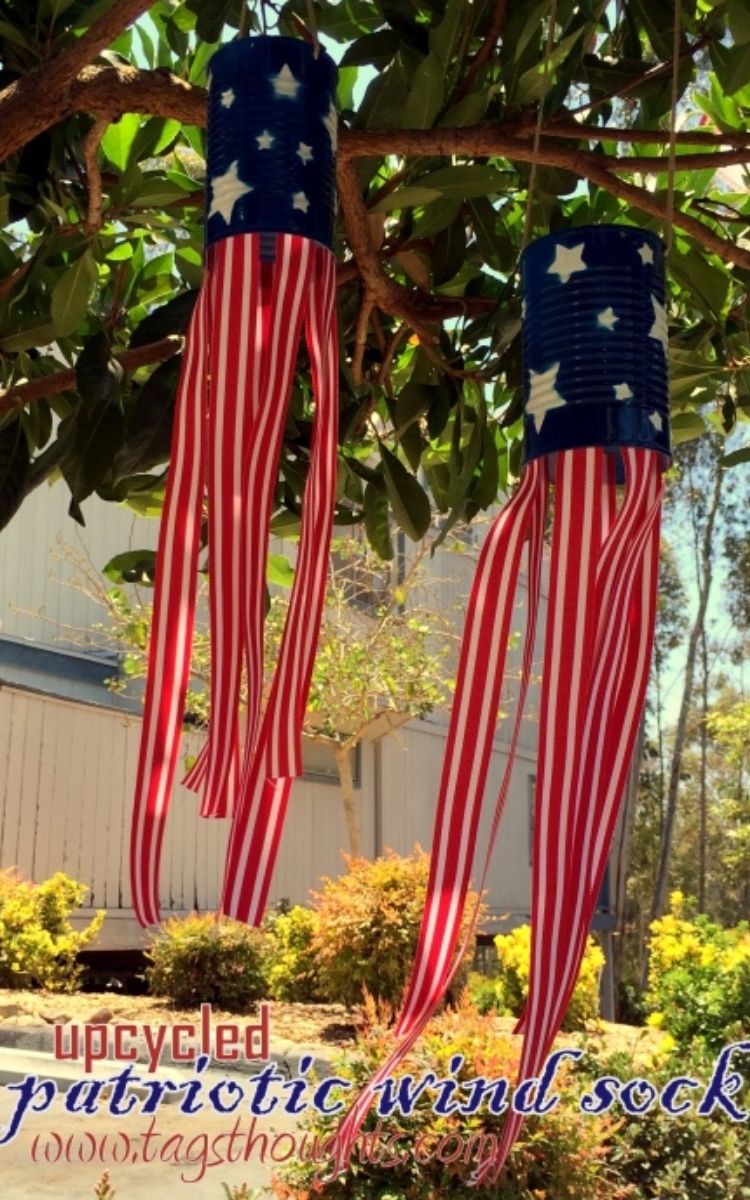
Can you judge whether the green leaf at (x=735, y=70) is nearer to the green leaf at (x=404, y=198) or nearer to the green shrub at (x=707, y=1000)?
the green leaf at (x=404, y=198)

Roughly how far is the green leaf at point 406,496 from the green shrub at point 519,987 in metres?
6.97

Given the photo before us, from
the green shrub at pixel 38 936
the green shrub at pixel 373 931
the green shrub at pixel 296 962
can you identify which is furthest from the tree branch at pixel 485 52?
the green shrub at pixel 296 962

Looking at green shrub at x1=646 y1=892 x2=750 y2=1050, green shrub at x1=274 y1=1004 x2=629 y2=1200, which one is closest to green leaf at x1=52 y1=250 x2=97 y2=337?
green shrub at x1=274 y1=1004 x2=629 y2=1200

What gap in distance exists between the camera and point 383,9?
1457 mm

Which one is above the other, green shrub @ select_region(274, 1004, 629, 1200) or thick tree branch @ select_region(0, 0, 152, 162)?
thick tree branch @ select_region(0, 0, 152, 162)

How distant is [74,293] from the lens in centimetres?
129

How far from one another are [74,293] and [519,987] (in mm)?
7748

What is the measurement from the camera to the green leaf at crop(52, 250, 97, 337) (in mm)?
1281

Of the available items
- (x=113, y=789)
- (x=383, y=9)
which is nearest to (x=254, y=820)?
(x=383, y=9)

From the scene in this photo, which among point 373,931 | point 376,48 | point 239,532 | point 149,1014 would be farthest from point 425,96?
point 149,1014

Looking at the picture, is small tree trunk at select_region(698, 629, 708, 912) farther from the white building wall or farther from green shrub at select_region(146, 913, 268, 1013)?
green shrub at select_region(146, 913, 268, 1013)

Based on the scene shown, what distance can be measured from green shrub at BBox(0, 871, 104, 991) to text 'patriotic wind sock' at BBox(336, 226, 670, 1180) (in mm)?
8594

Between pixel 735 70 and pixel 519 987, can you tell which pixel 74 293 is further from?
pixel 519 987

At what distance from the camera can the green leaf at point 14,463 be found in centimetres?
141
